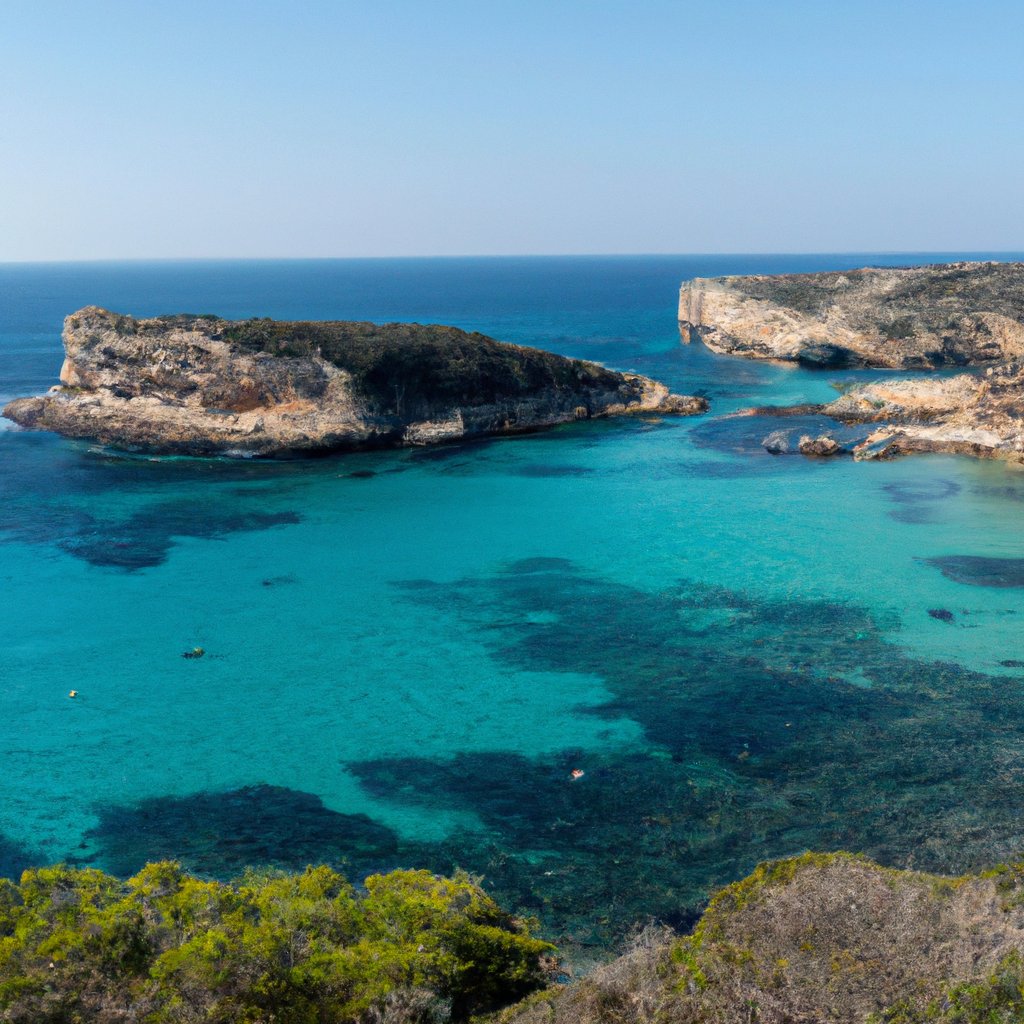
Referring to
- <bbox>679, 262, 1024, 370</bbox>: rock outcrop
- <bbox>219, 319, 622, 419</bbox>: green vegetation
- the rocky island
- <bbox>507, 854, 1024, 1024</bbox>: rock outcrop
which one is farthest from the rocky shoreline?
<bbox>507, 854, 1024, 1024</bbox>: rock outcrop

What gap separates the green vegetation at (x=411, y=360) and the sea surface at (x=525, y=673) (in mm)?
6107

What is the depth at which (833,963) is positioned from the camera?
7555 mm

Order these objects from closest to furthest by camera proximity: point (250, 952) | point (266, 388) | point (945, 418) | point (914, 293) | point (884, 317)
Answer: point (250, 952) → point (266, 388) → point (945, 418) → point (884, 317) → point (914, 293)

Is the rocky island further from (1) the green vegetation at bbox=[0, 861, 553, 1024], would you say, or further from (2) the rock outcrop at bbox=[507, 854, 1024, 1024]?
(2) the rock outcrop at bbox=[507, 854, 1024, 1024]

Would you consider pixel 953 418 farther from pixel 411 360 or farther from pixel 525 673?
pixel 525 673

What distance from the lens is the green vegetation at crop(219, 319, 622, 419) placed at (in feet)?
129

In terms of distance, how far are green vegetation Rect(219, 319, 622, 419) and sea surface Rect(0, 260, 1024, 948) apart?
6107mm

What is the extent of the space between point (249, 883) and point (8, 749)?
8329 millimetres

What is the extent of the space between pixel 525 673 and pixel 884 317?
51.0m

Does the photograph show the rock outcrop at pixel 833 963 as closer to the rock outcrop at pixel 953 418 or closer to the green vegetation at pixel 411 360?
the rock outcrop at pixel 953 418

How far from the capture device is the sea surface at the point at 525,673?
43.1 feet

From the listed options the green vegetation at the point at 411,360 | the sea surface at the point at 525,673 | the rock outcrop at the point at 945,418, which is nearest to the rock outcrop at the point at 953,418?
the rock outcrop at the point at 945,418

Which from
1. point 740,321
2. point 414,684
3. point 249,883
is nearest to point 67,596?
point 414,684

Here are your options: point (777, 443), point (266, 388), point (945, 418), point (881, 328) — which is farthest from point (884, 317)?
point (266, 388)
